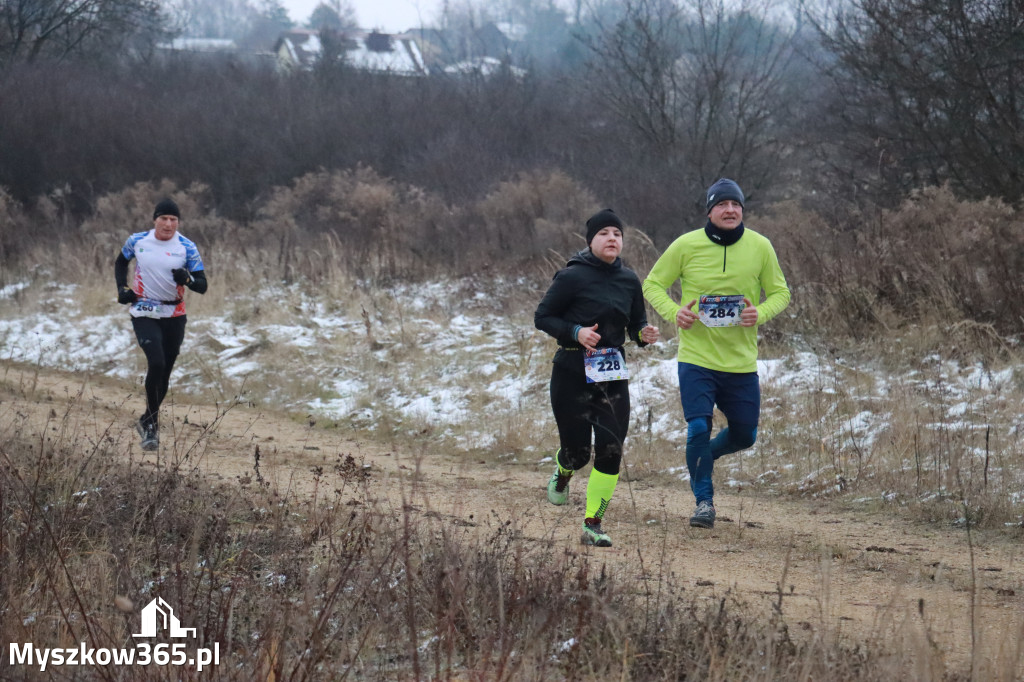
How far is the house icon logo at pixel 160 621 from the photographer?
129 inches

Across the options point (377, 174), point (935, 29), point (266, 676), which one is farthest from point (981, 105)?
point (377, 174)

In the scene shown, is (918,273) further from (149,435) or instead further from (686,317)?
(149,435)

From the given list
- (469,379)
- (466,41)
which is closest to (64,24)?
(469,379)

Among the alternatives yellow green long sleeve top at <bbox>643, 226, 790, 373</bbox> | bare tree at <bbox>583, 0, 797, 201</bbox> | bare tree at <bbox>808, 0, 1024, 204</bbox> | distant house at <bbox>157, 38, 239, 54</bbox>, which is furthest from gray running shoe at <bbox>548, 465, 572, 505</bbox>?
distant house at <bbox>157, 38, 239, 54</bbox>

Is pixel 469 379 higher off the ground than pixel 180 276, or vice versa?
pixel 180 276

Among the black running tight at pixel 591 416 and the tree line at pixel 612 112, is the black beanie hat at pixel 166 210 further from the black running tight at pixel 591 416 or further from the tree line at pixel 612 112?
the tree line at pixel 612 112

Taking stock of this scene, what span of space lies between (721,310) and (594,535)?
56.5 inches

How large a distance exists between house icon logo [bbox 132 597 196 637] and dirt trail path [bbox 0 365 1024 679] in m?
0.85

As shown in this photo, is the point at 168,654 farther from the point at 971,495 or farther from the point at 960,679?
the point at 971,495

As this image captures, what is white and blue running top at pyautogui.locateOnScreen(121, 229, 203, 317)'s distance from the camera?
8.27 metres

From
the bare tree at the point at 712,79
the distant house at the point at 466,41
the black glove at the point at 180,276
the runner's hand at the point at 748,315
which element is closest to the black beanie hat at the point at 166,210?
the black glove at the point at 180,276

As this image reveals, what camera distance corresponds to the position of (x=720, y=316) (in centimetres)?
580

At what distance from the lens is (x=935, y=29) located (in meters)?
13.0

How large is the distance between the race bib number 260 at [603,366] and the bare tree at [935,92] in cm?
798
